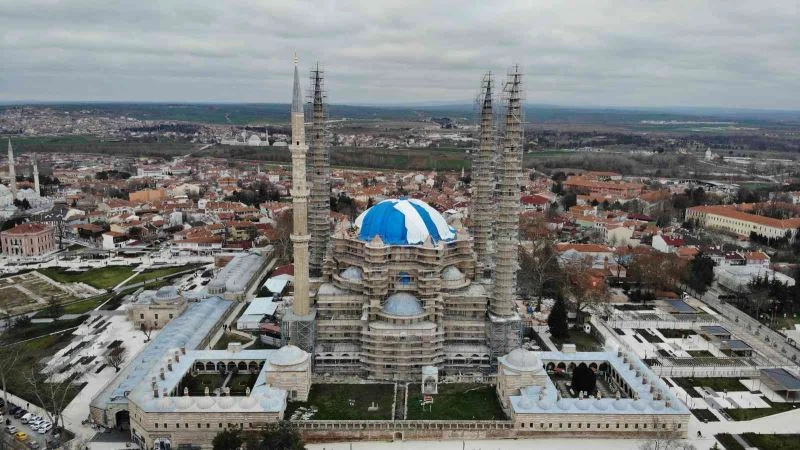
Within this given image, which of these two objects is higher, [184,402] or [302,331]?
[302,331]

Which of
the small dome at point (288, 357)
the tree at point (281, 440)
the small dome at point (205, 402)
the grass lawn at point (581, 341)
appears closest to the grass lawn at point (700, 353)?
the grass lawn at point (581, 341)

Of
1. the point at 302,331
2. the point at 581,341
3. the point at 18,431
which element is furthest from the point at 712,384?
the point at 18,431

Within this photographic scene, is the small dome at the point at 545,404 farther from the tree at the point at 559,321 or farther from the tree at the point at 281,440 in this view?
the tree at the point at 559,321

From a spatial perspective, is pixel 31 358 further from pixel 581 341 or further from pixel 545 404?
pixel 581 341

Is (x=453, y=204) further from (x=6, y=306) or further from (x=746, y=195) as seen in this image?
(x=6, y=306)

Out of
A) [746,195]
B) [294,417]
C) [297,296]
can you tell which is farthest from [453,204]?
[294,417]

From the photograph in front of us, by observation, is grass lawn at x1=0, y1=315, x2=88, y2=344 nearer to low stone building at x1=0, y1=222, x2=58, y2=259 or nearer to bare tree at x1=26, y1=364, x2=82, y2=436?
bare tree at x1=26, y1=364, x2=82, y2=436

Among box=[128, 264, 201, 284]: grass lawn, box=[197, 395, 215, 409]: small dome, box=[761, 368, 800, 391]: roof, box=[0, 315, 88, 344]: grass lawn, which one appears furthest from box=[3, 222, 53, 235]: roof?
box=[761, 368, 800, 391]: roof
